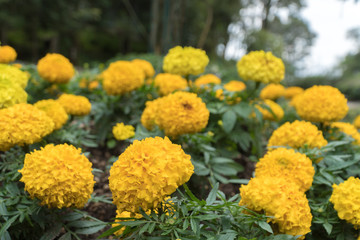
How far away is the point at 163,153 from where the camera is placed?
4.10ft

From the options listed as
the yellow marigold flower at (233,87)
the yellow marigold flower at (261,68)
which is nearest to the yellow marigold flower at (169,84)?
the yellow marigold flower at (233,87)

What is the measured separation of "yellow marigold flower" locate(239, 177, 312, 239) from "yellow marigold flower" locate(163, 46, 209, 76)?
1437 mm

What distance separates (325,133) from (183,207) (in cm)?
178

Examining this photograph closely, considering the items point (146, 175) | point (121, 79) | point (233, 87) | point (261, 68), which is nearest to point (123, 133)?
point (121, 79)

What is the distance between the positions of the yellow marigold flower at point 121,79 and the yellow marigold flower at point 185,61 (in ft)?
1.07

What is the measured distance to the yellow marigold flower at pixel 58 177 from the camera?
4.64 feet

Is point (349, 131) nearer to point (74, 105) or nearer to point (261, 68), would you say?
point (261, 68)

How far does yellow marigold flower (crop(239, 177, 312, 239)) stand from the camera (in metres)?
1.37

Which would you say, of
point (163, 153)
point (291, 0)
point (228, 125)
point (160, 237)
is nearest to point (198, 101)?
point (228, 125)

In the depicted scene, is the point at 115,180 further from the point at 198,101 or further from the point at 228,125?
the point at 228,125

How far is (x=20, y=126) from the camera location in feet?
5.56

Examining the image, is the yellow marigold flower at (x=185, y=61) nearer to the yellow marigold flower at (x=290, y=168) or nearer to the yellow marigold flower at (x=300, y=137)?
the yellow marigold flower at (x=300, y=137)

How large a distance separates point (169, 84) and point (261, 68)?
848 mm

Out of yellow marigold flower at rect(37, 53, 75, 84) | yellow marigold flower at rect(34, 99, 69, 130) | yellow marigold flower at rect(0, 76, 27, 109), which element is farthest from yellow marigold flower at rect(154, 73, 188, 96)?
yellow marigold flower at rect(0, 76, 27, 109)
